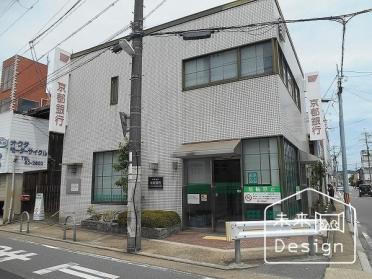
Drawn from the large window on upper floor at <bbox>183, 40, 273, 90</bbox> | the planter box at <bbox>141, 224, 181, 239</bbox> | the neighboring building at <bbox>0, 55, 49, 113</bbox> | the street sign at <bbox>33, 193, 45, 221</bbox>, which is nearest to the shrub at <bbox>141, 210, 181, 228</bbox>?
the planter box at <bbox>141, 224, 181, 239</bbox>

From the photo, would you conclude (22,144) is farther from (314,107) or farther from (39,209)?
(314,107)

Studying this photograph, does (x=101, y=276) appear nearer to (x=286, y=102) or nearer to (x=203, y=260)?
(x=203, y=260)

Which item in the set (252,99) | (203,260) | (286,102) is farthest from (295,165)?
(203,260)

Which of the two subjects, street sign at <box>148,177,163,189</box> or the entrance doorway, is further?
street sign at <box>148,177,163,189</box>

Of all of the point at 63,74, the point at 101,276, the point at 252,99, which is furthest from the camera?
the point at 63,74

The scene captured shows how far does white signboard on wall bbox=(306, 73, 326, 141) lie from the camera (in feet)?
63.8

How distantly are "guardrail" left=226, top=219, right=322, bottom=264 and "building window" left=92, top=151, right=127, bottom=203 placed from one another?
855cm

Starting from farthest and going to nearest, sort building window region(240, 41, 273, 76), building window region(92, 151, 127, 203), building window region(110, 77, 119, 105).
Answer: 1. building window region(110, 77, 119, 105)
2. building window region(92, 151, 127, 203)
3. building window region(240, 41, 273, 76)

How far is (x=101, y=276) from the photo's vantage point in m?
8.12

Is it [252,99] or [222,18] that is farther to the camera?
[222,18]

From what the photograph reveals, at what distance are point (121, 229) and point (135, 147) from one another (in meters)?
4.37

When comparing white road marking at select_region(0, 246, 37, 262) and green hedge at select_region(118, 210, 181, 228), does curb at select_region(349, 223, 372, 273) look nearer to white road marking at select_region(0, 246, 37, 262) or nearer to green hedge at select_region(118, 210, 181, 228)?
green hedge at select_region(118, 210, 181, 228)

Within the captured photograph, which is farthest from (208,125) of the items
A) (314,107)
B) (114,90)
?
(314,107)

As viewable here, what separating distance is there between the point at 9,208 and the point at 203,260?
46.2 feet
